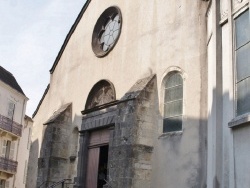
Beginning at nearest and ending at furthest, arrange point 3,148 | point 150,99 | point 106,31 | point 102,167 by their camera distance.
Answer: point 150,99
point 102,167
point 106,31
point 3,148

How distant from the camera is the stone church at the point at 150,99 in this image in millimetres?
8555

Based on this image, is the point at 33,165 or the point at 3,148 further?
the point at 3,148

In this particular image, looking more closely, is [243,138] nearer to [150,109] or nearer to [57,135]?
[150,109]

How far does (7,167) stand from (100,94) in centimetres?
1602

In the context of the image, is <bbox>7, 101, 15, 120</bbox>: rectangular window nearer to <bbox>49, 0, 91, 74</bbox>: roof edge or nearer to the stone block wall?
<bbox>49, 0, 91, 74</bbox>: roof edge

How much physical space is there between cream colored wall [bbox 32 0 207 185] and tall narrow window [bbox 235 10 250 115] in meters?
2.54

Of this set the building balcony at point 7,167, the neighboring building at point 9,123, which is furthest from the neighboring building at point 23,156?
the building balcony at point 7,167

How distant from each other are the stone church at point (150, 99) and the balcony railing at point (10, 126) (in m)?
10.1

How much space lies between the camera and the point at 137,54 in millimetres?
13469

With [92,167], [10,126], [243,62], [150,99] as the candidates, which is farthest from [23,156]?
[243,62]

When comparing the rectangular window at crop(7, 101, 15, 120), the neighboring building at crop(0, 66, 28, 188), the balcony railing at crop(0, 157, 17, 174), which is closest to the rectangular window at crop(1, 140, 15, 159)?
the neighboring building at crop(0, 66, 28, 188)

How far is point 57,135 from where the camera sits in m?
16.1

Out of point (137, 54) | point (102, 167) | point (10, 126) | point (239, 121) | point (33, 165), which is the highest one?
point (10, 126)

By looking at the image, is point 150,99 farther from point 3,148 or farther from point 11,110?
point 3,148
